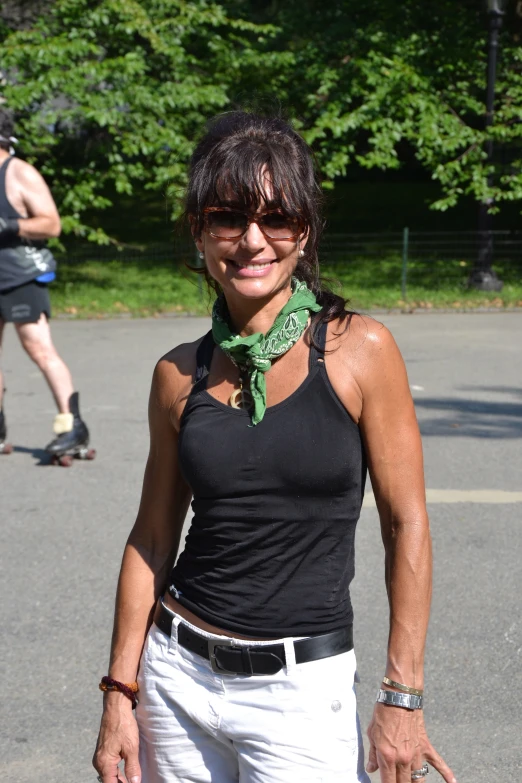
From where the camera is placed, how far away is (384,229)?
24.3 m

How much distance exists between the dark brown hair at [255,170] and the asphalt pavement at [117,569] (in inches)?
84.5

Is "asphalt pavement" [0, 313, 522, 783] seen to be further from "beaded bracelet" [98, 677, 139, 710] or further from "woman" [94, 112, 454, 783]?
"woman" [94, 112, 454, 783]

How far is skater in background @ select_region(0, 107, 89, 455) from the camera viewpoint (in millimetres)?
7059

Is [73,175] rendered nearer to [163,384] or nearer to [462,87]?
[462,87]

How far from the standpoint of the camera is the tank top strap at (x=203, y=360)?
2.33 metres

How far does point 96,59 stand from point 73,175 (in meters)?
1.98

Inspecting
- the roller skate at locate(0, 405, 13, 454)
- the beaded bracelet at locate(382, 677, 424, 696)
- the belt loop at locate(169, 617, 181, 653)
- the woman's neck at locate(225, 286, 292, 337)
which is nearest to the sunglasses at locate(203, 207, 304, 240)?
the woman's neck at locate(225, 286, 292, 337)

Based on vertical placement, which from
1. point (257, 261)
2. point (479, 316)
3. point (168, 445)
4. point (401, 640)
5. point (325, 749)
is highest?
point (257, 261)

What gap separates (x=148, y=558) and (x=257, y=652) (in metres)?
0.39

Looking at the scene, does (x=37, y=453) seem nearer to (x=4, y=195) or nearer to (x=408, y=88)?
(x=4, y=195)

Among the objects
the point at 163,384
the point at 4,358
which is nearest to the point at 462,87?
the point at 4,358

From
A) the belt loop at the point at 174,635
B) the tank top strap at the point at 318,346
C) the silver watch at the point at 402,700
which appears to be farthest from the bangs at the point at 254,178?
the silver watch at the point at 402,700

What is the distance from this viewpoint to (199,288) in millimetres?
16609

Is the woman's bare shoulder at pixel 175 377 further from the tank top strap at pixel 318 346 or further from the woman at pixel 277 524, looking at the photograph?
the tank top strap at pixel 318 346
